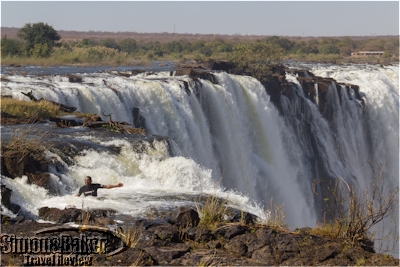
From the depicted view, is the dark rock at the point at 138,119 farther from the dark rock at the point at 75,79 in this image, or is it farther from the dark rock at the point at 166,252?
the dark rock at the point at 166,252

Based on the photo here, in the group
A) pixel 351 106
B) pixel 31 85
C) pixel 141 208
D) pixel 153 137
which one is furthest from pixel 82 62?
pixel 141 208

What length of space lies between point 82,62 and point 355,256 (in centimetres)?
3068

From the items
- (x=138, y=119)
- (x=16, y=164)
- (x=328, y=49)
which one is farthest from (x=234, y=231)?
(x=328, y=49)

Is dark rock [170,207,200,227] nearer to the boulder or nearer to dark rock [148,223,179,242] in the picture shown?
dark rock [148,223,179,242]

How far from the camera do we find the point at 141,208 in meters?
11.0

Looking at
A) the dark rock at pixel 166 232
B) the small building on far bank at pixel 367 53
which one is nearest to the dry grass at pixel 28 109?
the dark rock at pixel 166 232

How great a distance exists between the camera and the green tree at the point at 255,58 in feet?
112

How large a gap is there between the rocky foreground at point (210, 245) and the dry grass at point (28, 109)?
8.62m

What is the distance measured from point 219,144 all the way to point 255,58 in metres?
13.1

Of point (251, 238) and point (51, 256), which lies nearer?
point (51, 256)

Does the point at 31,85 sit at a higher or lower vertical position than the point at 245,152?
higher

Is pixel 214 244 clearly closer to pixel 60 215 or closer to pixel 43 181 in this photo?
pixel 60 215

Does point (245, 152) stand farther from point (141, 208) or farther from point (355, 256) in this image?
point (355, 256)

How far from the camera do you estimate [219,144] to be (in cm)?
2289
